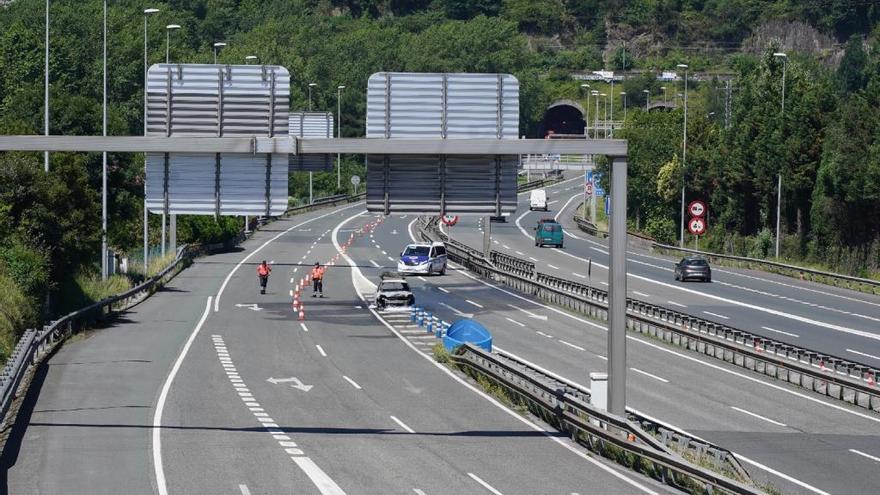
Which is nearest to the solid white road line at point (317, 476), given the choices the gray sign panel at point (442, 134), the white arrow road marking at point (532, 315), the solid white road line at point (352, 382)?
the gray sign panel at point (442, 134)

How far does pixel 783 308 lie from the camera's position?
65.9 meters

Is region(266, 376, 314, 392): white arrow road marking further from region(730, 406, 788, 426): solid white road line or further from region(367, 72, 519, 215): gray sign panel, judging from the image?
region(367, 72, 519, 215): gray sign panel

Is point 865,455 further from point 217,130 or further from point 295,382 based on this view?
point 295,382

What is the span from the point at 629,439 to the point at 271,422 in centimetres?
865

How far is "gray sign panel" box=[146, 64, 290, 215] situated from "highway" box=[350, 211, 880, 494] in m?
11.4

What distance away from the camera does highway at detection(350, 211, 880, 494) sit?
31688mm

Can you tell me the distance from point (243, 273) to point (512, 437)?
48361 mm

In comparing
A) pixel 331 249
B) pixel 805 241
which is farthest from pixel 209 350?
pixel 805 241

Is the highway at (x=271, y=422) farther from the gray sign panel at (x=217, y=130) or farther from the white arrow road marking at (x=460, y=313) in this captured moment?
the white arrow road marking at (x=460, y=313)

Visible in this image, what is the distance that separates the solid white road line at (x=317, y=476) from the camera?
2695cm

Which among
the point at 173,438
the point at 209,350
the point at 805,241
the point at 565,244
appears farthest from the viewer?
the point at 565,244

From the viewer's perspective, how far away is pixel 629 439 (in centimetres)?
3019

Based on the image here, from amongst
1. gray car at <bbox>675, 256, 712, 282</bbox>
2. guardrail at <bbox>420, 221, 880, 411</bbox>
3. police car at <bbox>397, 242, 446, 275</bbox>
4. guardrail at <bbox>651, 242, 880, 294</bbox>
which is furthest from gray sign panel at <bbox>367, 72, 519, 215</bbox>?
gray car at <bbox>675, 256, 712, 282</bbox>

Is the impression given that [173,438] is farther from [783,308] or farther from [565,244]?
[565,244]
